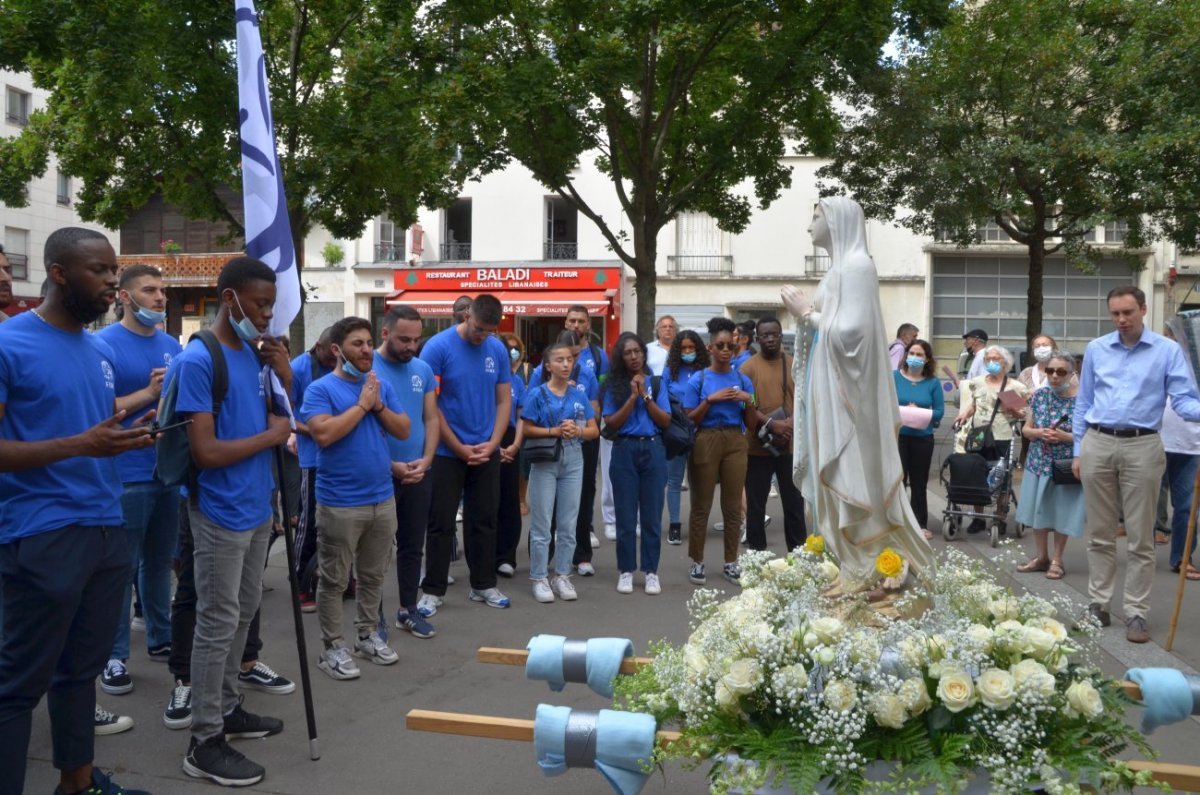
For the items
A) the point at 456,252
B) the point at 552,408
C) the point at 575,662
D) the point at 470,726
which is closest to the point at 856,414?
the point at 575,662

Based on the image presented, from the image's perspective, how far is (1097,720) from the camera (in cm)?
302

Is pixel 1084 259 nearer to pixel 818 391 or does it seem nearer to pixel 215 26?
pixel 215 26

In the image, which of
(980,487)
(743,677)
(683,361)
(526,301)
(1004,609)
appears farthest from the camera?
(526,301)

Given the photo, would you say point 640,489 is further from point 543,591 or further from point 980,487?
point 980,487

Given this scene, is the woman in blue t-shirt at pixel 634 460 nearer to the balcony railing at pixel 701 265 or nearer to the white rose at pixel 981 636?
the white rose at pixel 981 636

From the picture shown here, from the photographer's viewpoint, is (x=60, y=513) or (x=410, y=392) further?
(x=410, y=392)

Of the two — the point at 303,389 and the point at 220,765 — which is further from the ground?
the point at 303,389

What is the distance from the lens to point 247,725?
484 centimetres

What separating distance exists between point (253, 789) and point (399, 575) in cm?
245

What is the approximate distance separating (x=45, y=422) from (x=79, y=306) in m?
0.44

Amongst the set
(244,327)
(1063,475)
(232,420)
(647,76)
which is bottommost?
(1063,475)

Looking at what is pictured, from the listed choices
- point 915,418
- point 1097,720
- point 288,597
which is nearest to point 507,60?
point 915,418

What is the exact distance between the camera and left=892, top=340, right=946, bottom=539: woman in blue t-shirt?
31.9 ft

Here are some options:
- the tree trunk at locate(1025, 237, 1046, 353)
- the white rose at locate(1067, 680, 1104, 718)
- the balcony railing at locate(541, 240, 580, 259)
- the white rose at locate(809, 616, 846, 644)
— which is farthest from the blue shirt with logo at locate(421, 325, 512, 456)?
the balcony railing at locate(541, 240, 580, 259)
